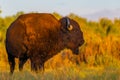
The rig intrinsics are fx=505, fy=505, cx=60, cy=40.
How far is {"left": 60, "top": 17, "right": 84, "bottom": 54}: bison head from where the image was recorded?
609 inches

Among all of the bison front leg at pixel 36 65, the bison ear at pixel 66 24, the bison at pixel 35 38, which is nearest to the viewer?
the bison at pixel 35 38

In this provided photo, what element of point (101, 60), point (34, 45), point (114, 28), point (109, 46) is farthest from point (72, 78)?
point (114, 28)

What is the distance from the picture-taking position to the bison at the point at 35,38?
47.9 ft

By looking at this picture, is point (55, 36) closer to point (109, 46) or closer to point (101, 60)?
point (101, 60)

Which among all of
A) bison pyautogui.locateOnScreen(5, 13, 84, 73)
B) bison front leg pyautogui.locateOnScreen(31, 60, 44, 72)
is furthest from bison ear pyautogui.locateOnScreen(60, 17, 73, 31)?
bison front leg pyautogui.locateOnScreen(31, 60, 44, 72)

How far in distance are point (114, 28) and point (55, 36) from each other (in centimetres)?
2338

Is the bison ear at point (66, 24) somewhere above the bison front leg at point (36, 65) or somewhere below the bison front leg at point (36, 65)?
above

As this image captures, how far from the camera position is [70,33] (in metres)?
15.6

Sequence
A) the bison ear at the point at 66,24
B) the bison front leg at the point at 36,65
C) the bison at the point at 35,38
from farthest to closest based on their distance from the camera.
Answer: the bison ear at the point at 66,24
the bison front leg at the point at 36,65
the bison at the point at 35,38

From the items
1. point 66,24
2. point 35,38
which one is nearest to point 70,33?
point 66,24

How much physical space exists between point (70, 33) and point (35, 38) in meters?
1.43

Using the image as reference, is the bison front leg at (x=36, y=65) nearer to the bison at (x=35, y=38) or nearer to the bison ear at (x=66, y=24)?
the bison at (x=35, y=38)

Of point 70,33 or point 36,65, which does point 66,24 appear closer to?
point 70,33

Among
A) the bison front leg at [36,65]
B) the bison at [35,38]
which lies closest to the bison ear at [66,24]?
the bison at [35,38]
